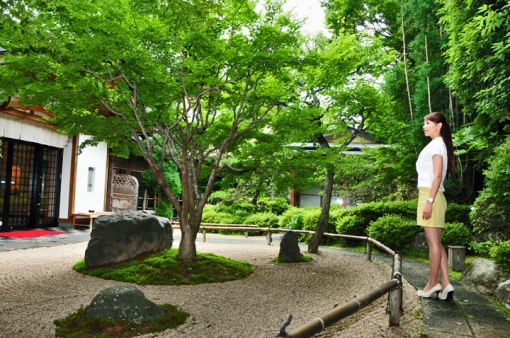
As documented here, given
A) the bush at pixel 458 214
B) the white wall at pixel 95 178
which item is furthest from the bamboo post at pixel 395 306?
the white wall at pixel 95 178

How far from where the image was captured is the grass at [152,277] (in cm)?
438

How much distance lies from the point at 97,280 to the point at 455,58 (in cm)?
850

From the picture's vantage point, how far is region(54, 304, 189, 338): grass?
14.1 feet

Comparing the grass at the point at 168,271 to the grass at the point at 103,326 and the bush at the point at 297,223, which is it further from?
the bush at the point at 297,223

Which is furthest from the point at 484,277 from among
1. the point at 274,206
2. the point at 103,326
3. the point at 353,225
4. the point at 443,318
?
the point at 274,206

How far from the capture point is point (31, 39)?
5363 mm

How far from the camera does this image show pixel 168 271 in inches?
287

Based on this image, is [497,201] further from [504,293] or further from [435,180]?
[435,180]

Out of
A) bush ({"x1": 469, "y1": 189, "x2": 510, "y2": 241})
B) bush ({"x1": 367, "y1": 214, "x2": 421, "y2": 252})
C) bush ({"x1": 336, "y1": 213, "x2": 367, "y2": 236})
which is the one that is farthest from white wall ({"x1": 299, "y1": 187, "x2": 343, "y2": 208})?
bush ({"x1": 469, "y1": 189, "x2": 510, "y2": 241})

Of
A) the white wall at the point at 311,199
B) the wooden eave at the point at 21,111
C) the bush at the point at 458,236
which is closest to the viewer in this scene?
the bush at the point at 458,236

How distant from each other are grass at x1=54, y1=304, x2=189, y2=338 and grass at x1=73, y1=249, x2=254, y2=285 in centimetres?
214

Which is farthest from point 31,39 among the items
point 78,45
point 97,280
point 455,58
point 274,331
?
point 455,58

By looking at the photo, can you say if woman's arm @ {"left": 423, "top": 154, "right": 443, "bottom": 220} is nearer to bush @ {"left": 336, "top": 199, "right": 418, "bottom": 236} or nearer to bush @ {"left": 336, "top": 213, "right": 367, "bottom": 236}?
bush @ {"left": 336, "top": 199, "right": 418, "bottom": 236}

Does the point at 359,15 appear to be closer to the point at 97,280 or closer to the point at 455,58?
the point at 455,58
